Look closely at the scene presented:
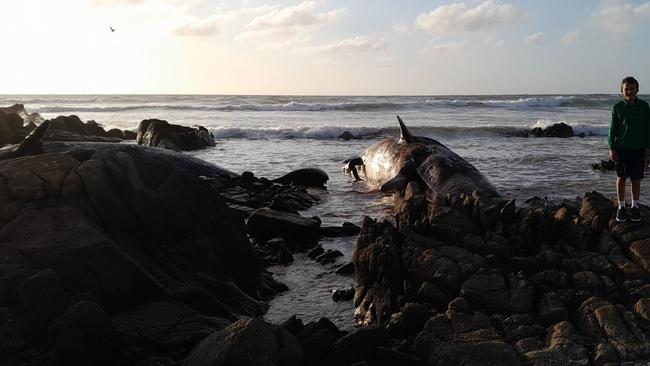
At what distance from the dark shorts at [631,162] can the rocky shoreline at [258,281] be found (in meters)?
0.72

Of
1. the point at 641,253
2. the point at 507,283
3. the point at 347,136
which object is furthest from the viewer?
the point at 347,136

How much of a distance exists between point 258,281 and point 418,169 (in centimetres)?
644

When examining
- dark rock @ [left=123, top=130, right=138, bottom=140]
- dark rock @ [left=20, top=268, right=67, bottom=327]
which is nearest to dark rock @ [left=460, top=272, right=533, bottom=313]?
dark rock @ [left=20, top=268, right=67, bottom=327]

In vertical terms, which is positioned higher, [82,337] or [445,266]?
[445,266]

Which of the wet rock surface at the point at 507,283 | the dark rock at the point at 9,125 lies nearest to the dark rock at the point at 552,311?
the wet rock surface at the point at 507,283

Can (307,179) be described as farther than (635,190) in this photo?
Yes

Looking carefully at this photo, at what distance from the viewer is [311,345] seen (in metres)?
4.59

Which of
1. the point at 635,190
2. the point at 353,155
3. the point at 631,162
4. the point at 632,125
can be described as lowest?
the point at 353,155

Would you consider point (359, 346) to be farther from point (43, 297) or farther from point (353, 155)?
point (353, 155)

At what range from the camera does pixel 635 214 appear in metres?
6.19

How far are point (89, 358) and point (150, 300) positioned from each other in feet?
3.26

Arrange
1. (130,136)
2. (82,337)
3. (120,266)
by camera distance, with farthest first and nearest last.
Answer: (130,136)
(120,266)
(82,337)

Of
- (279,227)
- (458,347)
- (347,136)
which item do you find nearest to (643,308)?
(458,347)

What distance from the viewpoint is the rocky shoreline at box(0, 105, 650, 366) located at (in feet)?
14.7
